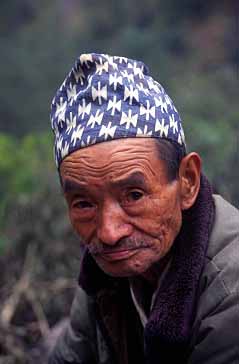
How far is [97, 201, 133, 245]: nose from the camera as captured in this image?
216cm

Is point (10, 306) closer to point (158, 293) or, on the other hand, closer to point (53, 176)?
point (53, 176)

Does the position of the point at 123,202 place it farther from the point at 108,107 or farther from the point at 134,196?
the point at 108,107

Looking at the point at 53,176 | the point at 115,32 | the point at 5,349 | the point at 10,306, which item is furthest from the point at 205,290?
the point at 115,32

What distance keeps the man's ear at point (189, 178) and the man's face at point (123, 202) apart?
43mm

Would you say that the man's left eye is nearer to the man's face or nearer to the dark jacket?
the man's face

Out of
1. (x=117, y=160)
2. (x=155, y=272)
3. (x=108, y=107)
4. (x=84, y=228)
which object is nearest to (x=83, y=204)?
(x=84, y=228)

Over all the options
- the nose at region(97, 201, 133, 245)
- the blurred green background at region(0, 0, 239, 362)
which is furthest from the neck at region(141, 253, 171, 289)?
the blurred green background at region(0, 0, 239, 362)

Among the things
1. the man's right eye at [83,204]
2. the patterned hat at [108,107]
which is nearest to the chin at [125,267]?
the man's right eye at [83,204]

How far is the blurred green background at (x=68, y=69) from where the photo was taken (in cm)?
513

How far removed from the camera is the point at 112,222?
216 centimetres

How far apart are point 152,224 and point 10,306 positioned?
2298 millimetres

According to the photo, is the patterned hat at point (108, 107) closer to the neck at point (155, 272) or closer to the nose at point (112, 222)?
the nose at point (112, 222)

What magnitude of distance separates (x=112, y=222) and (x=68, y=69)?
9468 mm

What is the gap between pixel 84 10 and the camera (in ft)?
47.5
